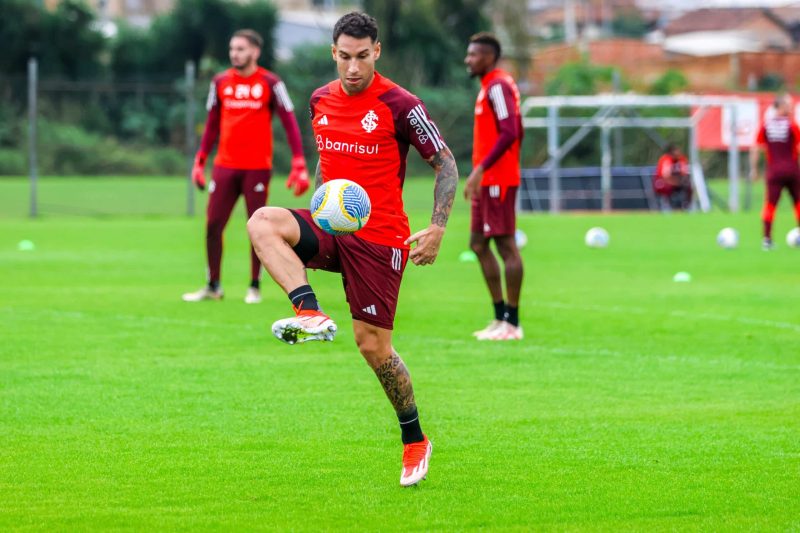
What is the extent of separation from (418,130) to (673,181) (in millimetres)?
28903

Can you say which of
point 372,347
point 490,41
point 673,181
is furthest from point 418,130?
point 673,181

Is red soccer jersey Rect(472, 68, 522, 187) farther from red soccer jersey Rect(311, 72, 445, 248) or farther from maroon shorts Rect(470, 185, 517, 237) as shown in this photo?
red soccer jersey Rect(311, 72, 445, 248)

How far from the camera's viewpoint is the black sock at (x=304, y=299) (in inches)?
232

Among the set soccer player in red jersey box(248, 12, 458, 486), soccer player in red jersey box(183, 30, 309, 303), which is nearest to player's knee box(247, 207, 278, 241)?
soccer player in red jersey box(248, 12, 458, 486)

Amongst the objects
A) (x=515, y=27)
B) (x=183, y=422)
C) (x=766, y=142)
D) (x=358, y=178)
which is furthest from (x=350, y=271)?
(x=515, y=27)

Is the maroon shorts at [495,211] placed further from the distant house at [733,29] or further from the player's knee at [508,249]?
the distant house at [733,29]

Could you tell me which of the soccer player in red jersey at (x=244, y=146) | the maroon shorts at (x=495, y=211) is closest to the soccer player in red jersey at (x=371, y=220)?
the maroon shorts at (x=495, y=211)

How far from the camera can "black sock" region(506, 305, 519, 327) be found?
11328 mm

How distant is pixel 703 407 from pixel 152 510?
3892 mm

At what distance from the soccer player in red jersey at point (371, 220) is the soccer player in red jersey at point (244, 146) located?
23.4ft

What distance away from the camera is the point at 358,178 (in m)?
6.50

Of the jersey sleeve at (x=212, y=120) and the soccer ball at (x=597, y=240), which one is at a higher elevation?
the jersey sleeve at (x=212, y=120)

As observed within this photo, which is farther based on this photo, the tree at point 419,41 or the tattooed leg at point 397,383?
the tree at point 419,41

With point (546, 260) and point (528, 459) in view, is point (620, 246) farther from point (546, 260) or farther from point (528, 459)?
point (528, 459)
